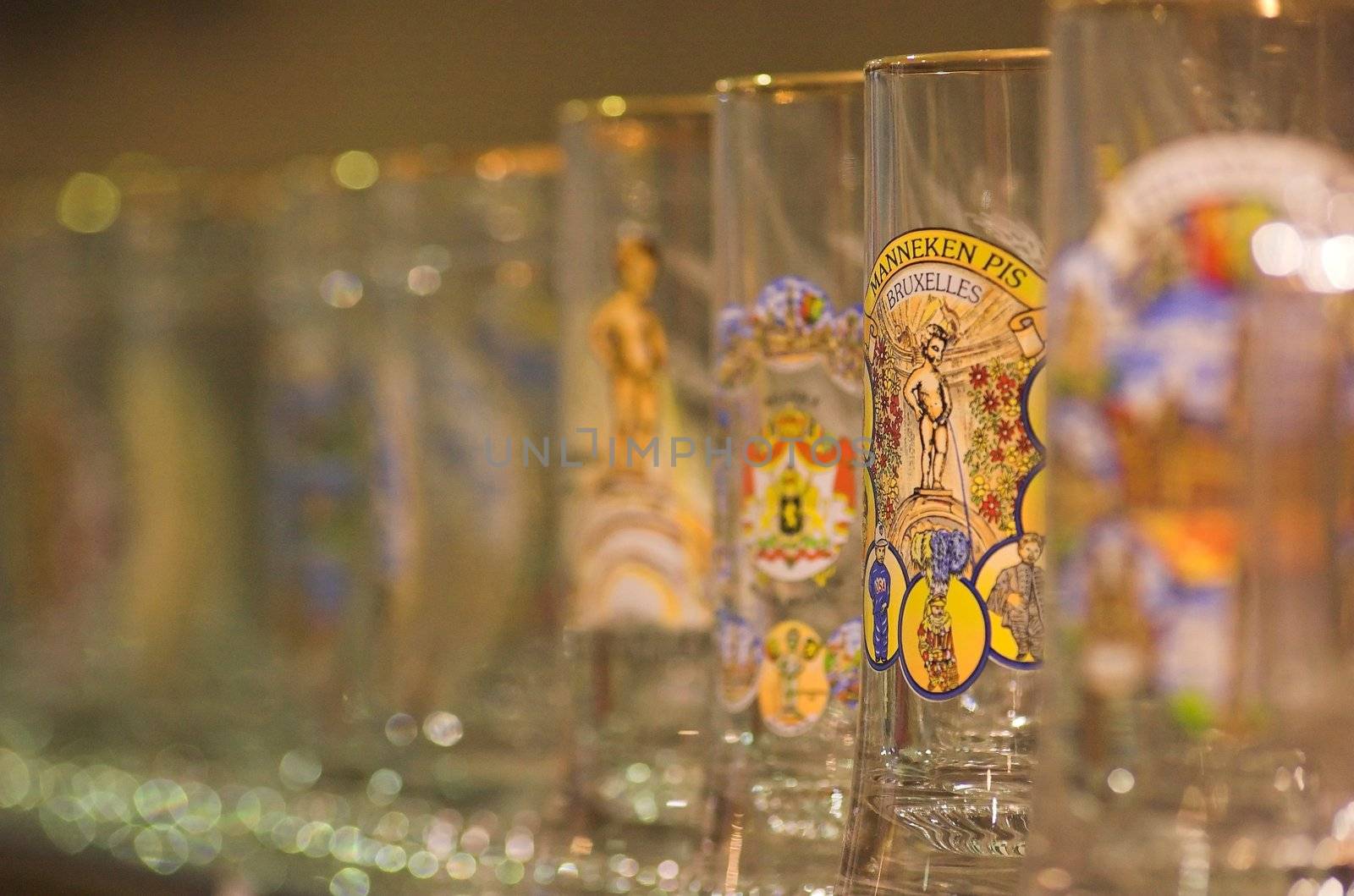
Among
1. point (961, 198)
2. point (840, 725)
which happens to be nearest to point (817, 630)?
point (840, 725)

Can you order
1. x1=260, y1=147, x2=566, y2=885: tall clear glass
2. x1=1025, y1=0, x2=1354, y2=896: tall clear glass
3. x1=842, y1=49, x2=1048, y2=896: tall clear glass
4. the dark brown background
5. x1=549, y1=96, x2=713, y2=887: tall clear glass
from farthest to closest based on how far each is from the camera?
the dark brown background < x1=260, y1=147, x2=566, y2=885: tall clear glass < x1=549, y1=96, x2=713, y2=887: tall clear glass < x1=842, y1=49, x2=1048, y2=896: tall clear glass < x1=1025, y1=0, x2=1354, y2=896: tall clear glass

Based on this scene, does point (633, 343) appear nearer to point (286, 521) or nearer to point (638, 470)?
point (638, 470)

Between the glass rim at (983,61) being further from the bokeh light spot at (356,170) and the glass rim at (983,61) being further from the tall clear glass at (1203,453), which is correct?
the bokeh light spot at (356,170)

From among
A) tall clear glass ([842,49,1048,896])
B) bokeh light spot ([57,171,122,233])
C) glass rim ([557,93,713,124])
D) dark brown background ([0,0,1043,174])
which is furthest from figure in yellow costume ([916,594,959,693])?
bokeh light spot ([57,171,122,233])

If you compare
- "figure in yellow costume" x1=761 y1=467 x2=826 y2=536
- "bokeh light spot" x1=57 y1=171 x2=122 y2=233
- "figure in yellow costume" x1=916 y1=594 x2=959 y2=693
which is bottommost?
"figure in yellow costume" x1=916 y1=594 x2=959 y2=693

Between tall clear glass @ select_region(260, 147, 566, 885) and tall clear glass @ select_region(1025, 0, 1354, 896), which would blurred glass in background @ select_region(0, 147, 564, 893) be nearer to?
tall clear glass @ select_region(260, 147, 566, 885)

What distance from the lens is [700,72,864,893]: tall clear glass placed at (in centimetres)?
54

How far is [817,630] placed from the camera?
540 millimetres

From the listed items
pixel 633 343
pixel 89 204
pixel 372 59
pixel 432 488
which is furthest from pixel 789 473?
pixel 372 59

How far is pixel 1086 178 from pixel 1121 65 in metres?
0.02

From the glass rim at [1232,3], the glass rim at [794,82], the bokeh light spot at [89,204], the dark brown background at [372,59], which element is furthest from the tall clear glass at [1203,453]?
the bokeh light spot at [89,204]

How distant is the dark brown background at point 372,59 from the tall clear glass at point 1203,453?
0.53 m

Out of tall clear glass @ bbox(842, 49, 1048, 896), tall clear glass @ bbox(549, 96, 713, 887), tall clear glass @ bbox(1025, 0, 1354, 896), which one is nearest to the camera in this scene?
tall clear glass @ bbox(1025, 0, 1354, 896)

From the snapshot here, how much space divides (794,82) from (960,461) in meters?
0.16
